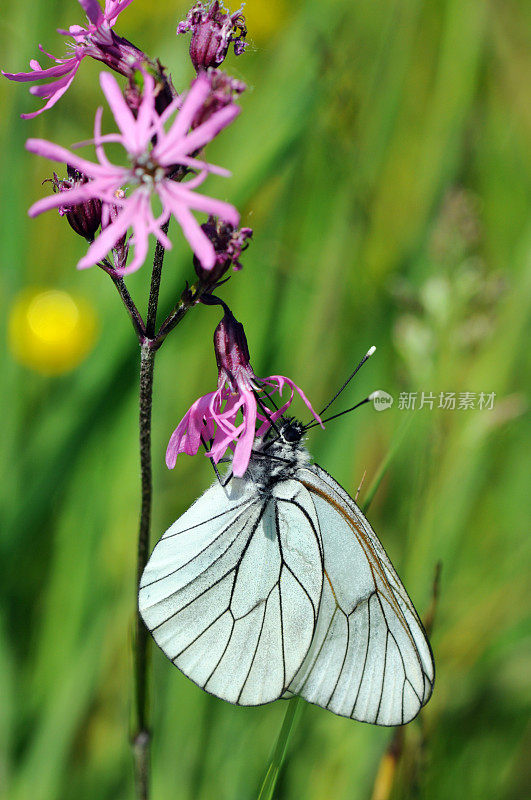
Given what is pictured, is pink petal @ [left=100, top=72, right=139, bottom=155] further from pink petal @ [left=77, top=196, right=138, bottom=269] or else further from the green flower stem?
the green flower stem

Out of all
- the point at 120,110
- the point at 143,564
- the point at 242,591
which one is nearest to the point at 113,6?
the point at 120,110

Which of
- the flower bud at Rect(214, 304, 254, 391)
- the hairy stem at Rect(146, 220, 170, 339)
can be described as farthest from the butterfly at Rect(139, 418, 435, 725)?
the hairy stem at Rect(146, 220, 170, 339)

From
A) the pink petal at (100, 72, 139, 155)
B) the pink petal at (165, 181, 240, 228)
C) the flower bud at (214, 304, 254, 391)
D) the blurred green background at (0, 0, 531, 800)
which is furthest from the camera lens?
the blurred green background at (0, 0, 531, 800)

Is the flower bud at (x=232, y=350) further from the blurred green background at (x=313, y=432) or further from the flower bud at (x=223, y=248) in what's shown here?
the blurred green background at (x=313, y=432)

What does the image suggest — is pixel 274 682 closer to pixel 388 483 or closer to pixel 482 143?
pixel 388 483

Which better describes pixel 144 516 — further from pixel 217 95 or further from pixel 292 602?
pixel 217 95
